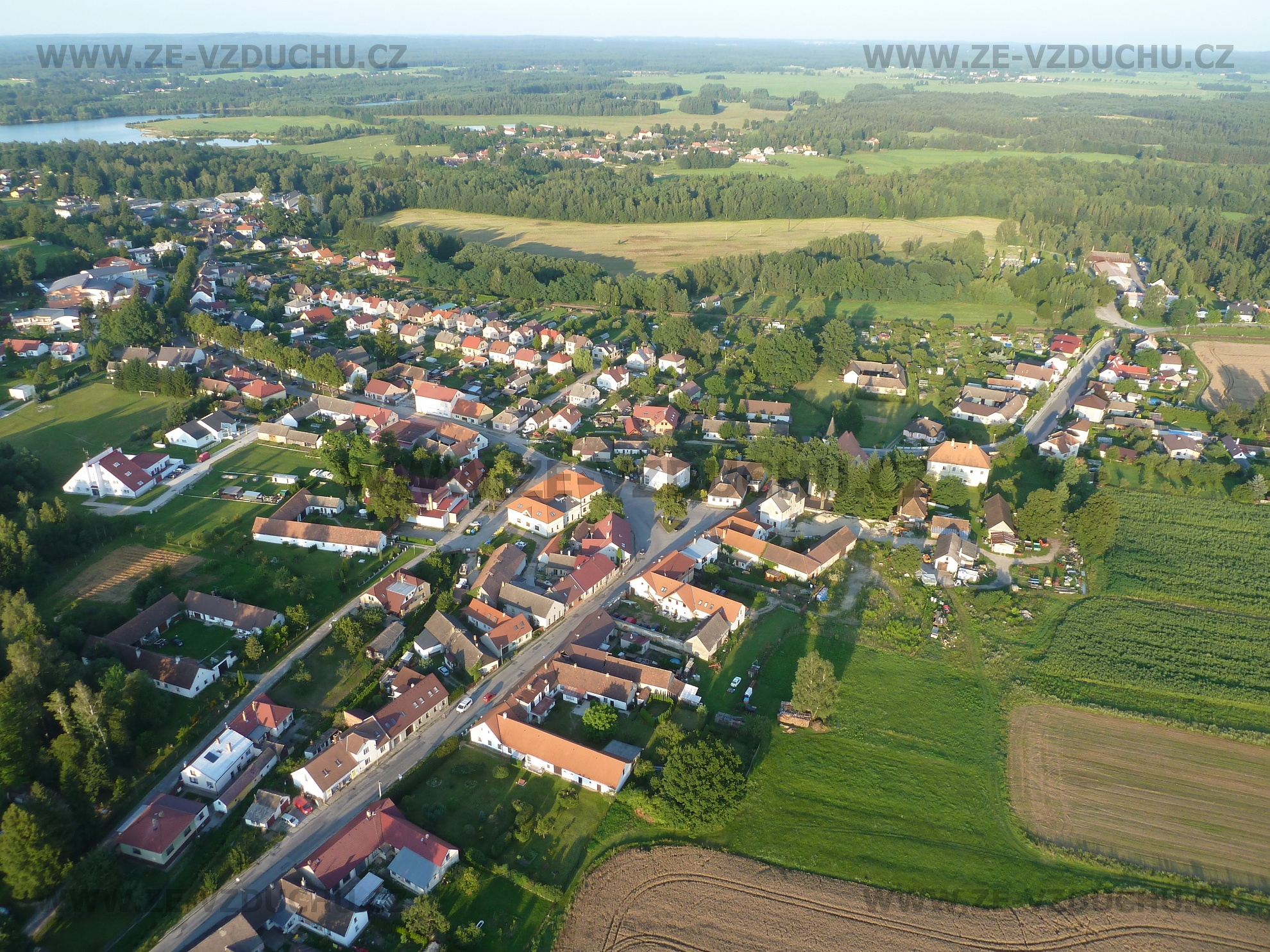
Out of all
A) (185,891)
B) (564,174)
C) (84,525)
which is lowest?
(185,891)

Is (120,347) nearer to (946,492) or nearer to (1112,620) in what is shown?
(946,492)

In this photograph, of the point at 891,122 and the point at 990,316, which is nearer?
the point at 990,316

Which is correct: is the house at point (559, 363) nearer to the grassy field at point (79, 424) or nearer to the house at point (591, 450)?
the house at point (591, 450)

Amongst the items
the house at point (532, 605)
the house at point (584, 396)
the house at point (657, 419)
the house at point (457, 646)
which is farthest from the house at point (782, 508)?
the house at point (584, 396)

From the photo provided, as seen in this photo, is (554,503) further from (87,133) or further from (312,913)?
(87,133)

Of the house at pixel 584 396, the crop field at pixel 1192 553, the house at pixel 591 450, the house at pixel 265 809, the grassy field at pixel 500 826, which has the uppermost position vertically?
the house at pixel 584 396

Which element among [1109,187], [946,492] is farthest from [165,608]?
[1109,187]

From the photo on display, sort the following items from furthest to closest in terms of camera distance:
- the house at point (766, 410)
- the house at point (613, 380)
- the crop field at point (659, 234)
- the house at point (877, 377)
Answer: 1. the crop field at point (659, 234)
2. the house at point (877, 377)
3. the house at point (613, 380)
4. the house at point (766, 410)
